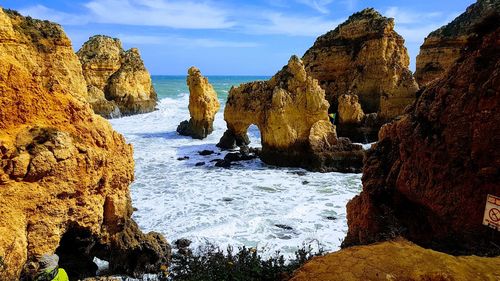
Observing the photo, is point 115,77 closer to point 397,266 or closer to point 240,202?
point 240,202

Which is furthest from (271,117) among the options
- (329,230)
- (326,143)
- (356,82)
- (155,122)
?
(155,122)

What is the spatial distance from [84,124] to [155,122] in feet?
103

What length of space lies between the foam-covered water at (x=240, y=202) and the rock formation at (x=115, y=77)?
19197 millimetres

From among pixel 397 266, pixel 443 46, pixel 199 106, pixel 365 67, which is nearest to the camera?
pixel 397 266

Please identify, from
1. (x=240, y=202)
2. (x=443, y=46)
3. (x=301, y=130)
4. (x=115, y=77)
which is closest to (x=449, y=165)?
(x=240, y=202)

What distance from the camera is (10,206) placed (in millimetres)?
5797

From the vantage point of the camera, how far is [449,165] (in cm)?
588

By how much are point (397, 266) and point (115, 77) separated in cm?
4219

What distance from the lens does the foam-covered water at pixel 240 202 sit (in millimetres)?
11648

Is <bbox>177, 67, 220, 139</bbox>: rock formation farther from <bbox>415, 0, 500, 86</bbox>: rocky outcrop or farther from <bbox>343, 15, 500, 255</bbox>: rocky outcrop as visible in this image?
<bbox>343, 15, 500, 255</bbox>: rocky outcrop

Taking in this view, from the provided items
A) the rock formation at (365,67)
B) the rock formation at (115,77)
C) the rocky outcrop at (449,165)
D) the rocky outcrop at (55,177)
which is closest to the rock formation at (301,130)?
the rock formation at (365,67)

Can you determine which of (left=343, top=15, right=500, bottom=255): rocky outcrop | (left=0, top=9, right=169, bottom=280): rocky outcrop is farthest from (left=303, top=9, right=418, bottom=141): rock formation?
(left=0, top=9, right=169, bottom=280): rocky outcrop

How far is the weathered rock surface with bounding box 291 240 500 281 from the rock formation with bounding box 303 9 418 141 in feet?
75.0

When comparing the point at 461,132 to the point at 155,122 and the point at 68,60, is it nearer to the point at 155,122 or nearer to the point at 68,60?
the point at 68,60
